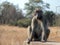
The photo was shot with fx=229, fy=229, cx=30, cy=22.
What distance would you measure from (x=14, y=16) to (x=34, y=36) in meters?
48.3

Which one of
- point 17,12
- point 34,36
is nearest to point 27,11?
point 17,12

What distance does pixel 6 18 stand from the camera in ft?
181

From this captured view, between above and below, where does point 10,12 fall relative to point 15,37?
below

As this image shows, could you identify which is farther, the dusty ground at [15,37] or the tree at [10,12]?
the tree at [10,12]

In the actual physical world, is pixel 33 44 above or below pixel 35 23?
below

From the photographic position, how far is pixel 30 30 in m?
8.09

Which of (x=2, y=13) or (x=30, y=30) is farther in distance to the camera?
(x=2, y=13)

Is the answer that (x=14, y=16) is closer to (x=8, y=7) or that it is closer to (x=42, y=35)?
(x=8, y=7)

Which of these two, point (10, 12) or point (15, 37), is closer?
point (15, 37)

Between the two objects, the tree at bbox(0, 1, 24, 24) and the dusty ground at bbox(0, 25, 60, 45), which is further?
the tree at bbox(0, 1, 24, 24)

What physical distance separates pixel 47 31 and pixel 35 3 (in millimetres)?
49884

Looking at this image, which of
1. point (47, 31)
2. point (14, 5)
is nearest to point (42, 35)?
point (47, 31)

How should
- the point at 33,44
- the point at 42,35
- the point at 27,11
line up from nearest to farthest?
the point at 33,44
the point at 42,35
the point at 27,11

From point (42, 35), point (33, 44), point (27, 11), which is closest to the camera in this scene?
point (33, 44)
